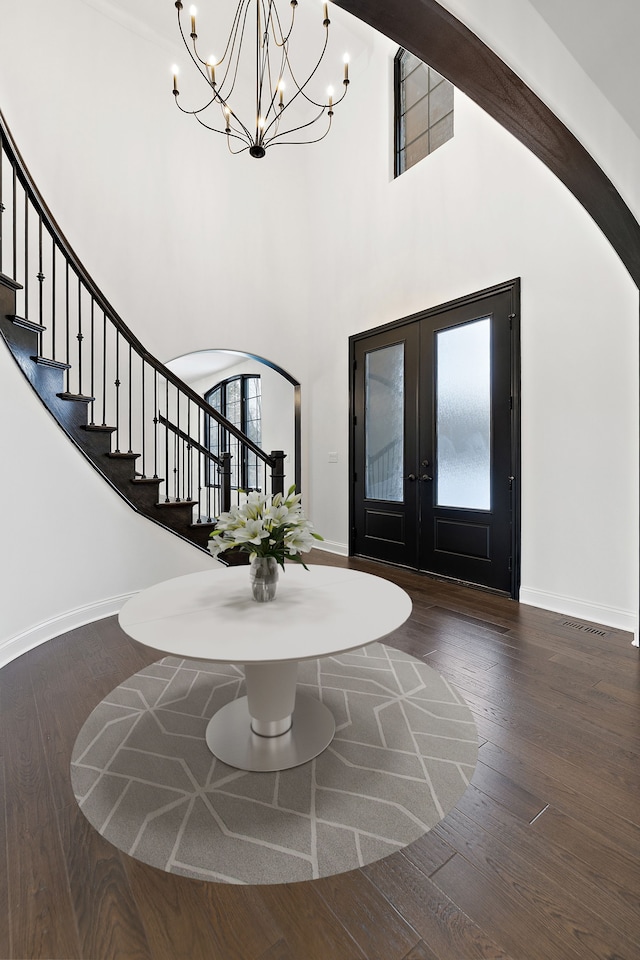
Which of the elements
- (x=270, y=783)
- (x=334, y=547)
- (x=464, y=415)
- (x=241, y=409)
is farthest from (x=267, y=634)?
(x=241, y=409)

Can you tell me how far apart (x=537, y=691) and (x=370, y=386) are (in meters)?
3.45

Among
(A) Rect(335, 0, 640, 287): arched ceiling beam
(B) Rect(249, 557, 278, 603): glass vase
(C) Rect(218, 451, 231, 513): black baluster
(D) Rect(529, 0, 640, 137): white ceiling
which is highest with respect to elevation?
(D) Rect(529, 0, 640, 137): white ceiling

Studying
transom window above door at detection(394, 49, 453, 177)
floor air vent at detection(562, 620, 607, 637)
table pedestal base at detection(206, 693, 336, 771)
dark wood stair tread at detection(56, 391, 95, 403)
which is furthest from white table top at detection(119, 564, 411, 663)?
transom window above door at detection(394, 49, 453, 177)

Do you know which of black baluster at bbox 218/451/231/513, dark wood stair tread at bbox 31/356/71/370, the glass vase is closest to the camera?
the glass vase

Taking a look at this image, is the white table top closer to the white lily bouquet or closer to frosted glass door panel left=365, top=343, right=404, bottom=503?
the white lily bouquet

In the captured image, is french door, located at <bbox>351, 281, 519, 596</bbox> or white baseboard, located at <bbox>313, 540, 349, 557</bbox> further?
white baseboard, located at <bbox>313, 540, 349, 557</bbox>

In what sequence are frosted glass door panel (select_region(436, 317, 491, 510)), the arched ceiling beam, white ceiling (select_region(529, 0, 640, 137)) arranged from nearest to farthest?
the arched ceiling beam → white ceiling (select_region(529, 0, 640, 137)) → frosted glass door panel (select_region(436, 317, 491, 510))

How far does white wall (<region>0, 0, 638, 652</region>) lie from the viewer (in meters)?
3.05

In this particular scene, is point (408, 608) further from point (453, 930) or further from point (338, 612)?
point (453, 930)

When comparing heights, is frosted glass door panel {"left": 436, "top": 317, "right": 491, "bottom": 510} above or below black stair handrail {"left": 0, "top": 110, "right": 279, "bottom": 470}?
below

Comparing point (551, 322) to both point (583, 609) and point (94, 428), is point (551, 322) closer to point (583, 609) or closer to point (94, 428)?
point (583, 609)

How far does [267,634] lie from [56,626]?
2035 millimetres

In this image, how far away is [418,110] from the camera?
14.6ft

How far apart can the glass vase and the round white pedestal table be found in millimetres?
33
